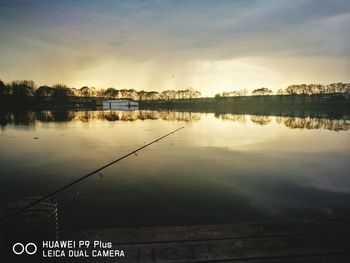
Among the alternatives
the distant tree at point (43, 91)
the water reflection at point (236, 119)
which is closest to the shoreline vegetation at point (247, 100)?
the distant tree at point (43, 91)

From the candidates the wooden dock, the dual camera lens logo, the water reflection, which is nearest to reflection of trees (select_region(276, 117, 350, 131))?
the water reflection

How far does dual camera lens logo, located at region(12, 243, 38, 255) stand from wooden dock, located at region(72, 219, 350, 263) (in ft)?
2.77

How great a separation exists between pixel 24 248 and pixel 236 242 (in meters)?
3.91

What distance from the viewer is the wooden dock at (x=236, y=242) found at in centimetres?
446

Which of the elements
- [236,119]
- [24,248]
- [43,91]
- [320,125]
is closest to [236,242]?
[24,248]

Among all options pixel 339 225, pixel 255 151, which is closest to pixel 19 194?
pixel 339 225

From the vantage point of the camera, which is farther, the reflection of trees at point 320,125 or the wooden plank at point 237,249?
the reflection of trees at point 320,125

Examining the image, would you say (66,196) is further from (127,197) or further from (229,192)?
(229,192)

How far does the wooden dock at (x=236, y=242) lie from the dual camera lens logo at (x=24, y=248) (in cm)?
84

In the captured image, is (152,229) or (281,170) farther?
(281,170)

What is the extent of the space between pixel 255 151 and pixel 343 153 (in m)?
6.14

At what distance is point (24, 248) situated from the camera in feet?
14.8

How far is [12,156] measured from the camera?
52.2ft

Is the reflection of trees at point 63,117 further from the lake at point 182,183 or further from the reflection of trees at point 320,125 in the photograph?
the lake at point 182,183
